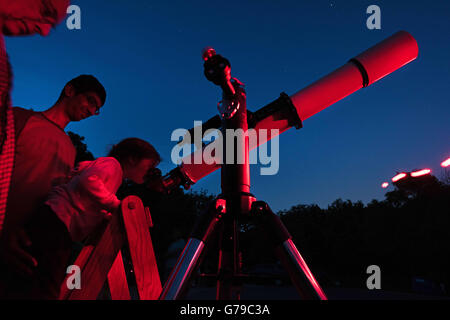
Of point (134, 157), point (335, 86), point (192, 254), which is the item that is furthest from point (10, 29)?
point (335, 86)

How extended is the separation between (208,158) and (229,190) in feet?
2.66

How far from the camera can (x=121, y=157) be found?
2.21 meters

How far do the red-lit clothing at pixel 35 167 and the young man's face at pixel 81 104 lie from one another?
208 millimetres

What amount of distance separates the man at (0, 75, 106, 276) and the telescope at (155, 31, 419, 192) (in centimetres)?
67

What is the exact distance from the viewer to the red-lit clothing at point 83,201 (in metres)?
1.44

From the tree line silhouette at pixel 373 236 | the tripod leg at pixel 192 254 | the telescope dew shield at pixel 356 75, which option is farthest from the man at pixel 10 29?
the tree line silhouette at pixel 373 236

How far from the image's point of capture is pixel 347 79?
6.29ft

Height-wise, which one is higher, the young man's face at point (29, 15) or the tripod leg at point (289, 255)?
the young man's face at point (29, 15)

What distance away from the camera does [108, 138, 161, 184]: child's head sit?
218 centimetres

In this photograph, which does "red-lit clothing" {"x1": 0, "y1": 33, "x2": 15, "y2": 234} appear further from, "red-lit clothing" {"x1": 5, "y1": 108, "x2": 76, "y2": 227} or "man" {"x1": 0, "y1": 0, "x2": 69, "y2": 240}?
"red-lit clothing" {"x1": 5, "y1": 108, "x2": 76, "y2": 227}

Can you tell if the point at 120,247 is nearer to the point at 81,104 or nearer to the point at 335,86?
the point at 81,104

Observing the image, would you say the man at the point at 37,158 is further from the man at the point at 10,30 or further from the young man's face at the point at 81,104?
the man at the point at 10,30
